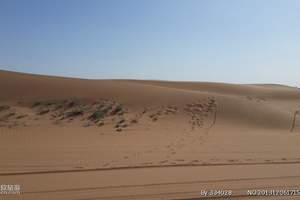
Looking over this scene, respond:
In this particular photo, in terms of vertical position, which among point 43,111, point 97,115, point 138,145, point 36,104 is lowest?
point 138,145

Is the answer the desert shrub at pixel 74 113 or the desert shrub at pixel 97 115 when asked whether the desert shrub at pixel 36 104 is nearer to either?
the desert shrub at pixel 74 113

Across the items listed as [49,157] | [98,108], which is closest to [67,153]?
[49,157]

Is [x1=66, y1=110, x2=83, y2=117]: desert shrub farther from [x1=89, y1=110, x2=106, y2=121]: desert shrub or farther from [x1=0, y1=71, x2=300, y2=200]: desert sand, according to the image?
[x1=89, y1=110, x2=106, y2=121]: desert shrub

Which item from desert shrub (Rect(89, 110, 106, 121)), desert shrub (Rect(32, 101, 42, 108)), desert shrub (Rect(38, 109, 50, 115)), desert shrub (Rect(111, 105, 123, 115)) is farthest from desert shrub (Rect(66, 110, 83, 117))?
desert shrub (Rect(32, 101, 42, 108))

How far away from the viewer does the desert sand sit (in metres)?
8.01

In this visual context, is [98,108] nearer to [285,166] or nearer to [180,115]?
[180,115]

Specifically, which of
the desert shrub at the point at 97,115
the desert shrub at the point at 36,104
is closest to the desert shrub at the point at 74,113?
the desert shrub at the point at 97,115

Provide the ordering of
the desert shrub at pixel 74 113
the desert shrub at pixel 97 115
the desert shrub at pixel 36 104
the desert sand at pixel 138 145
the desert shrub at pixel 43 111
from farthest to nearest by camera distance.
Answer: the desert shrub at pixel 36 104 < the desert shrub at pixel 43 111 < the desert shrub at pixel 74 113 < the desert shrub at pixel 97 115 < the desert sand at pixel 138 145

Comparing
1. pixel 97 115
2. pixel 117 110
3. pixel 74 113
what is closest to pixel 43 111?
pixel 74 113

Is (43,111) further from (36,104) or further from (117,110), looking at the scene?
(117,110)

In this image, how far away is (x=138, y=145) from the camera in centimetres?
1307

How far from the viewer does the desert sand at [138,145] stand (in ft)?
26.3

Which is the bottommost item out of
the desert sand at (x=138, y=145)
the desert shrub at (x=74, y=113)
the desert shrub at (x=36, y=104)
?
the desert sand at (x=138, y=145)

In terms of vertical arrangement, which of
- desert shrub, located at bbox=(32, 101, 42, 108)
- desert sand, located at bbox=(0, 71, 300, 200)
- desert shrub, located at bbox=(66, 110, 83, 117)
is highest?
desert shrub, located at bbox=(32, 101, 42, 108)
